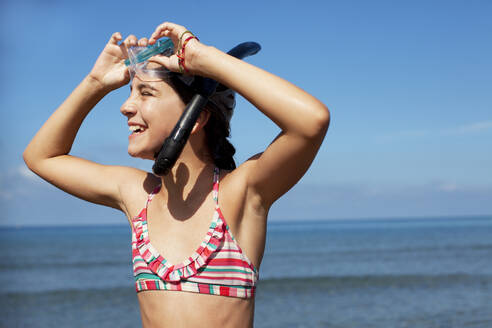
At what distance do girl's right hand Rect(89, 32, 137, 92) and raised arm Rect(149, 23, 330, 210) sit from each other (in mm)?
416

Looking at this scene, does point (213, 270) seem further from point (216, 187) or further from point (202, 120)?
point (202, 120)

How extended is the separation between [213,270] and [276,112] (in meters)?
0.60

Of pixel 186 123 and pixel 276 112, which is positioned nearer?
pixel 276 112

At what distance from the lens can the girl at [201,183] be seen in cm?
176

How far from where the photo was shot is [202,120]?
81.7 inches

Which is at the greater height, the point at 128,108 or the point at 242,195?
the point at 128,108

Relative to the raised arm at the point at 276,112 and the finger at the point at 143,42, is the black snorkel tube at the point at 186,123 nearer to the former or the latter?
the raised arm at the point at 276,112

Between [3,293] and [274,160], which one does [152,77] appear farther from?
[3,293]

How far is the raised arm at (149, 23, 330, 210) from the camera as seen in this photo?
1712 millimetres

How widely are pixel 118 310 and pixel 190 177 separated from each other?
11.5m

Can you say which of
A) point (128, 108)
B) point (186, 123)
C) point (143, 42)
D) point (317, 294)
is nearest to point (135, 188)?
point (128, 108)

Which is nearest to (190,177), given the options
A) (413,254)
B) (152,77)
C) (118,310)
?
(152,77)

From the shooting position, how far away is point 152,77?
2.04 meters

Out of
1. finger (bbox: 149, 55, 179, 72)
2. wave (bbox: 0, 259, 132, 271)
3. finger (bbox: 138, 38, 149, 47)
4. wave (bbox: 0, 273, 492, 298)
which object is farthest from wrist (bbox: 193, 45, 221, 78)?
wave (bbox: 0, 259, 132, 271)
